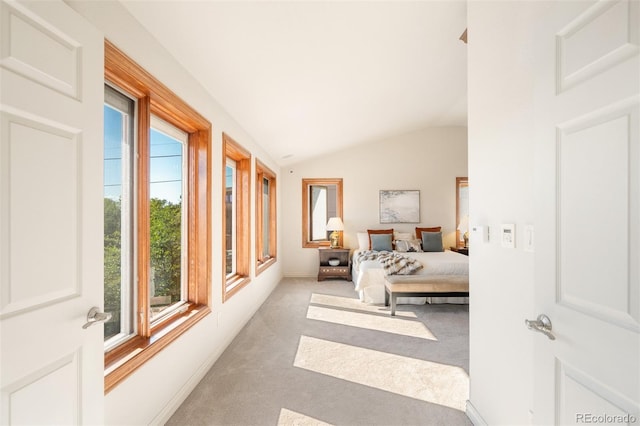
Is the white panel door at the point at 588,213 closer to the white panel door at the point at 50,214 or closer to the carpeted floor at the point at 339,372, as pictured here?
the carpeted floor at the point at 339,372

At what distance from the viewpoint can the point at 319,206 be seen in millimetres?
6707

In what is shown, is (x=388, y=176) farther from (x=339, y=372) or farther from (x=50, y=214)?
(x=50, y=214)

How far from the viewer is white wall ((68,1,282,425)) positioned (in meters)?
1.46

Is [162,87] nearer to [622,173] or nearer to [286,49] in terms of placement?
[286,49]

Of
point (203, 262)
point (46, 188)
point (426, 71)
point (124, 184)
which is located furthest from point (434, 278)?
point (46, 188)

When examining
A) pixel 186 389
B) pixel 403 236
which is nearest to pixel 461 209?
pixel 403 236

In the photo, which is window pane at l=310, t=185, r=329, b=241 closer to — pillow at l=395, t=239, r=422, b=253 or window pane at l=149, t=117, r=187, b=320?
pillow at l=395, t=239, r=422, b=253

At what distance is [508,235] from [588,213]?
0.60 meters

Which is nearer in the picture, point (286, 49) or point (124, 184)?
point (124, 184)

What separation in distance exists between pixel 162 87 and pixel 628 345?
95.3 inches

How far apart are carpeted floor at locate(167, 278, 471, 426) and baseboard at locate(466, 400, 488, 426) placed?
47 mm

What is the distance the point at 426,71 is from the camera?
3344 mm

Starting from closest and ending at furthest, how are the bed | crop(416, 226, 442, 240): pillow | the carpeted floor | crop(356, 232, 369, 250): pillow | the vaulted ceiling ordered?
the vaulted ceiling → the carpeted floor → the bed → crop(356, 232, 369, 250): pillow → crop(416, 226, 442, 240): pillow

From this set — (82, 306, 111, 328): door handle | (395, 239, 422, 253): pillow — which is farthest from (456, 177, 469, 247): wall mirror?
(82, 306, 111, 328): door handle
